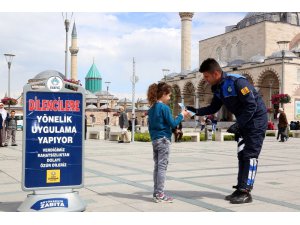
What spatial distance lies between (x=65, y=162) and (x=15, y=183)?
241cm

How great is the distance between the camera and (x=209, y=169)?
920 centimetres

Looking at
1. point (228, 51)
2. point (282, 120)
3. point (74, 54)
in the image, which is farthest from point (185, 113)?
point (74, 54)

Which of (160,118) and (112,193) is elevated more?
(160,118)

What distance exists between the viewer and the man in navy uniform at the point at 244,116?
5.57 metres

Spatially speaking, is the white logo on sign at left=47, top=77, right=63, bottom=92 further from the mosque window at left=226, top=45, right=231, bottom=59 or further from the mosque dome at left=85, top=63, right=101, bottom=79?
the mosque dome at left=85, top=63, right=101, bottom=79

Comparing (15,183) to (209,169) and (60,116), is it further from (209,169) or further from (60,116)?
(209,169)

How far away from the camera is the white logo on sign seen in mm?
5082

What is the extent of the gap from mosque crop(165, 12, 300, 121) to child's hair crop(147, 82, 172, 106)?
39823 mm

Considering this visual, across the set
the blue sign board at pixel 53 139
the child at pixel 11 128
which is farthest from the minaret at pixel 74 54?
the blue sign board at pixel 53 139

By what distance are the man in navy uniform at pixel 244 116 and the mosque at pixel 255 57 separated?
39.5m

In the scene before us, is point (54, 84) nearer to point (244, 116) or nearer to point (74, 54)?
point (244, 116)

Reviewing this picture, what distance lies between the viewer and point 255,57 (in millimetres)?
52719

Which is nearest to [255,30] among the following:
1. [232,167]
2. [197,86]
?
[197,86]

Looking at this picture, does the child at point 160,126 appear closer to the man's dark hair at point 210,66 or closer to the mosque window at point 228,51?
the man's dark hair at point 210,66
